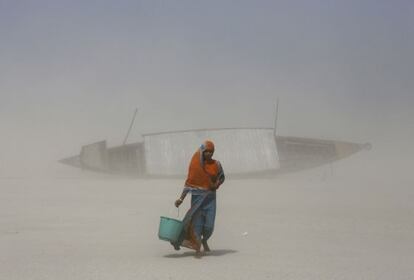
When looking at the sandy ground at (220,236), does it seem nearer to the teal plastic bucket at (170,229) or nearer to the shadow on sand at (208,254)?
the shadow on sand at (208,254)

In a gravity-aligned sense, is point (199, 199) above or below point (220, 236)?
above

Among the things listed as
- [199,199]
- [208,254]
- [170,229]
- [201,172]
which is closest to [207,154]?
[201,172]

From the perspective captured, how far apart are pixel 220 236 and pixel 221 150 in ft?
46.1

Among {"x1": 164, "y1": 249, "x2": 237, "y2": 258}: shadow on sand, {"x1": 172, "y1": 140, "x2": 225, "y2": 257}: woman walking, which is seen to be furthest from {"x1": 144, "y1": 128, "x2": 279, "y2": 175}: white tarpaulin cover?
{"x1": 172, "y1": 140, "x2": 225, "y2": 257}: woman walking

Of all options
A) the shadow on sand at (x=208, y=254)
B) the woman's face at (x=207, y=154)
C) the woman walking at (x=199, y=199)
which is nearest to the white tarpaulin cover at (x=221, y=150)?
the shadow on sand at (x=208, y=254)

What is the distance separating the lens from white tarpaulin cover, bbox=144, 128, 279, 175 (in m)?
23.5

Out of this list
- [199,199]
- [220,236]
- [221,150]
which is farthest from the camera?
[221,150]

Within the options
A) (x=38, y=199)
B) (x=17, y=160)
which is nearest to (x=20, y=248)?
(x=38, y=199)

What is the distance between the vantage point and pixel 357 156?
40.2 m

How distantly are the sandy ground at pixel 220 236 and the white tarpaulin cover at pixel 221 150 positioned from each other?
20.6ft

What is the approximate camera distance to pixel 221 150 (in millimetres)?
23656

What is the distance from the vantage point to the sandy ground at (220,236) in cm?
657

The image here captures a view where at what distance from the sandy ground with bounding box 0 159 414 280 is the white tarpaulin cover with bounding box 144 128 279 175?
20.6ft

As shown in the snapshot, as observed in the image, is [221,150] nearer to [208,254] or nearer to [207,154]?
[208,254]
